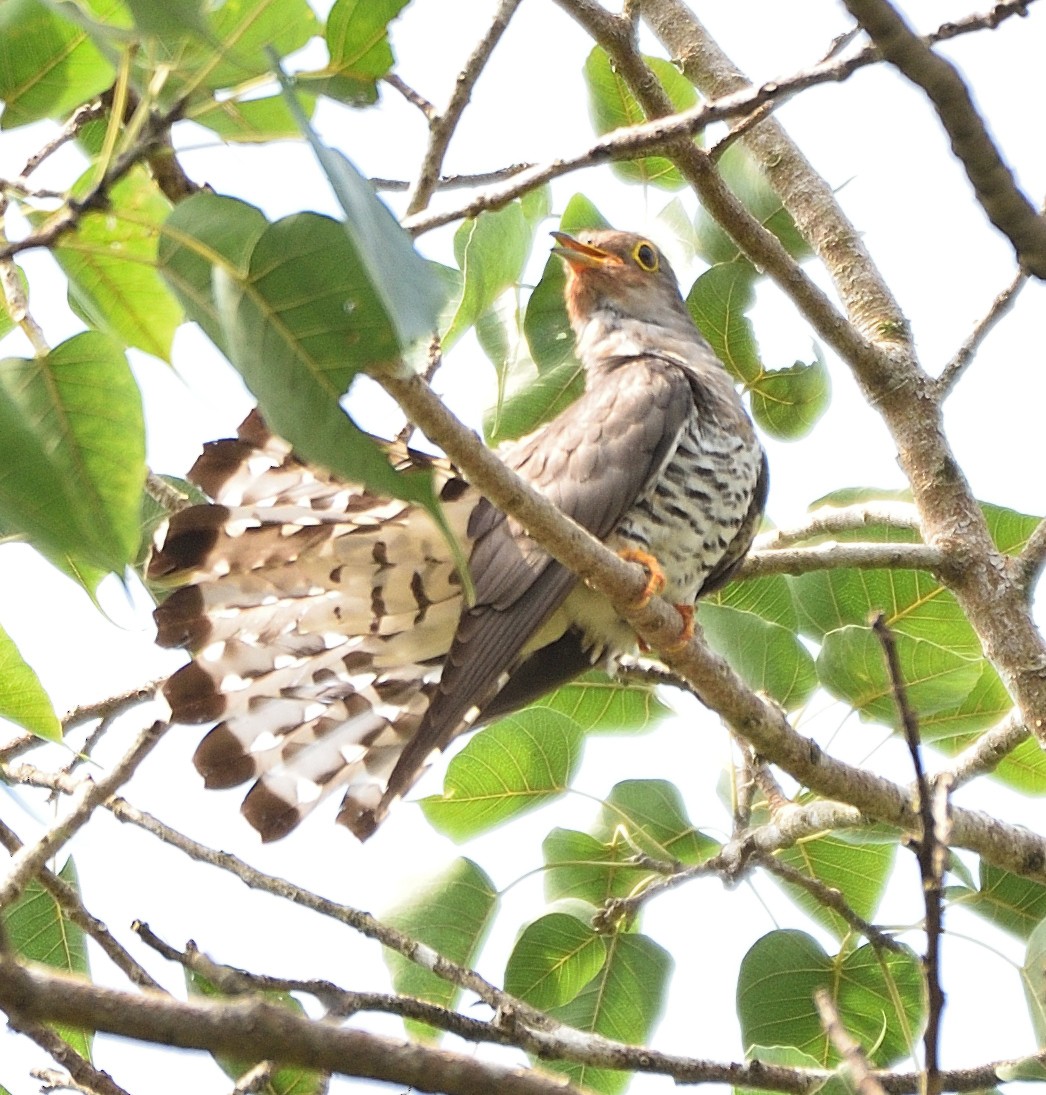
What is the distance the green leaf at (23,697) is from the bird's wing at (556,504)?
96cm

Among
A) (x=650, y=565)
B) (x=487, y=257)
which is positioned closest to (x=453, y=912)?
(x=650, y=565)

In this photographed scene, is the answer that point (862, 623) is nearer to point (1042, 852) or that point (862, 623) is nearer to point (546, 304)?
point (1042, 852)

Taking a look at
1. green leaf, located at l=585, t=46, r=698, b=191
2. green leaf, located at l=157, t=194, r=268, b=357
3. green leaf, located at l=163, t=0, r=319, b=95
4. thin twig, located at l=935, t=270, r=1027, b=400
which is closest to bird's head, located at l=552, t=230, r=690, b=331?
green leaf, located at l=585, t=46, r=698, b=191

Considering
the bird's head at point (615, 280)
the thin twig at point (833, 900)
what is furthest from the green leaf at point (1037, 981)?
the bird's head at point (615, 280)

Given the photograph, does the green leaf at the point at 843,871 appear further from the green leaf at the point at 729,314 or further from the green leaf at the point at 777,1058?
the green leaf at the point at 729,314

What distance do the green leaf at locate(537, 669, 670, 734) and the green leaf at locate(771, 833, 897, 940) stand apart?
0.55m

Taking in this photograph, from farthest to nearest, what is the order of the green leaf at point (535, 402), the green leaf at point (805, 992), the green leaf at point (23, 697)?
the green leaf at point (535, 402), the green leaf at point (805, 992), the green leaf at point (23, 697)

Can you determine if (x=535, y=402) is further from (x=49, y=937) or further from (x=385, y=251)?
(x=385, y=251)

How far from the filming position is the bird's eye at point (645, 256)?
4.65 metres

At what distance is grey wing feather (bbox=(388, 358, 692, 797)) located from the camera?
300 cm

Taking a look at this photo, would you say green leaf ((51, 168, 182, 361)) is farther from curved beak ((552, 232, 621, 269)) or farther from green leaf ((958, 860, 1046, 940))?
curved beak ((552, 232, 621, 269))

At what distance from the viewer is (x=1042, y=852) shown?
2.76 meters

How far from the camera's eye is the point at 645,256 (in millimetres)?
4703

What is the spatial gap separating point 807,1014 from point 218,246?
2241 millimetres
